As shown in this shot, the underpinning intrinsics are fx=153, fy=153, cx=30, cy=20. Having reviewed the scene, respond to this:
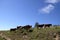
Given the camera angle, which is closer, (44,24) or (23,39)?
(23,39)

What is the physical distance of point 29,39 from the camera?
32.5 m

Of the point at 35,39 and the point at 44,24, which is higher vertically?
the point at 44,24

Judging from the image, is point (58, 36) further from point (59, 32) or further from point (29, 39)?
point (29, 39)

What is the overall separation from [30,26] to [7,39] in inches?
553

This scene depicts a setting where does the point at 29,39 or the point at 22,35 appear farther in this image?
the point at 22,35

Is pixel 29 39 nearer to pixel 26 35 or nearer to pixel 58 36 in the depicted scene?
pixel 26 35

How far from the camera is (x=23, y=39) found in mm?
33438

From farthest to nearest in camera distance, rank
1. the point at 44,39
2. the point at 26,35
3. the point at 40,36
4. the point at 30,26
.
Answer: the point at 30,26
the point at 26,35
the point at 40,36
the point at 44,39

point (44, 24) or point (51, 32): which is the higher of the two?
point (44, 24)

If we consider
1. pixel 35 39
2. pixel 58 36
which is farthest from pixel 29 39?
pixel 58 36

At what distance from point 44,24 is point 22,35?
13536 millimetres

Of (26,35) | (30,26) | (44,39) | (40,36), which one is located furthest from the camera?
(30,26)

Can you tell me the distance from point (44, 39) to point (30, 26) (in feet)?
51.8

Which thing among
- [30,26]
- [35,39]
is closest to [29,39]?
[35,39]
